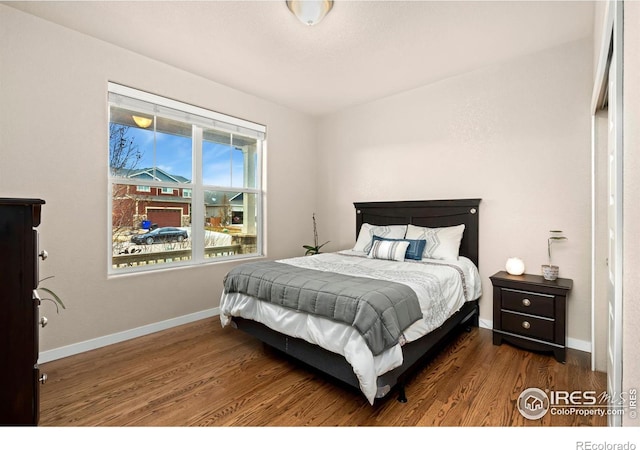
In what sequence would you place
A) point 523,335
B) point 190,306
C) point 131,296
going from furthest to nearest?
point 190,306 < point 131,296 < point 523,335

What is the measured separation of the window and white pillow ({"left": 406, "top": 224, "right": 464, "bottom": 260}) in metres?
2.20

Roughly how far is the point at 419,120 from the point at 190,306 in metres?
3.49

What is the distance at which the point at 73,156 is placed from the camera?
2.59 m

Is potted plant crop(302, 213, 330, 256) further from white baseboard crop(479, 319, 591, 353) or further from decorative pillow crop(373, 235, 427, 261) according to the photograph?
white baseboard crop(479, 319, 591, 353)

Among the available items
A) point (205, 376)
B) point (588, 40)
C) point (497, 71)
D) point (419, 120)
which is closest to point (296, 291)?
point (205, 376)

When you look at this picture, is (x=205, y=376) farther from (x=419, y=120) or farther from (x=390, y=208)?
(x=419, y=120)

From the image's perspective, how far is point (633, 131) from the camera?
0.90m

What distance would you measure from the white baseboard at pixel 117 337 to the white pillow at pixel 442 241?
8.50 feet

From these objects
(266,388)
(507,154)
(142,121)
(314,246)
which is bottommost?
(266,388)

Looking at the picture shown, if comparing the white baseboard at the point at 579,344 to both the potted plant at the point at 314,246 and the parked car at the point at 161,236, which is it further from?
the parked car at the point at 161,236

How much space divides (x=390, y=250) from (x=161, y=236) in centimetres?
249

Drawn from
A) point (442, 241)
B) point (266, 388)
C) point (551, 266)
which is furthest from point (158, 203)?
point (551, 266)

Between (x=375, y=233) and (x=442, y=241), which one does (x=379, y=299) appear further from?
(x=375, y=233)

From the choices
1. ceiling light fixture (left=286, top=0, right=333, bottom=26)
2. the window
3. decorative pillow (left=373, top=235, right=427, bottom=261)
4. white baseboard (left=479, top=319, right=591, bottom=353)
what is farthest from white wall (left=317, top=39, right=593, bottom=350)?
ceiling light fixture (left=286, top=0, right=333, bottom=26)
